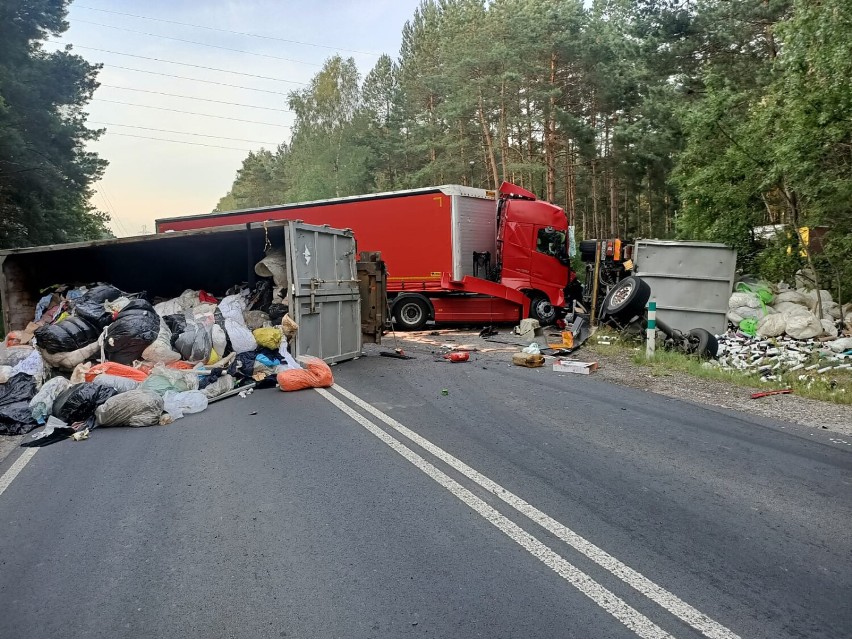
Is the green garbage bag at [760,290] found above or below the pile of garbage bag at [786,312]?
above

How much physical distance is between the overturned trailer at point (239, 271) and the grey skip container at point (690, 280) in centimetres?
577

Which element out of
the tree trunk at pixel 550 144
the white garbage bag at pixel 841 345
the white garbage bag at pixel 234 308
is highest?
the tree trunk at pixel 550 144

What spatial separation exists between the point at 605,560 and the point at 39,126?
21.2 metres

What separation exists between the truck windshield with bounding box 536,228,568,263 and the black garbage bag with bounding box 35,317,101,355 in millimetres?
10487

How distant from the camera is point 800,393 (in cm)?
711

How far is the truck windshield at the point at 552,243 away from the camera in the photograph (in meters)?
15.0

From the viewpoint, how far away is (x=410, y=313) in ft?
50.8

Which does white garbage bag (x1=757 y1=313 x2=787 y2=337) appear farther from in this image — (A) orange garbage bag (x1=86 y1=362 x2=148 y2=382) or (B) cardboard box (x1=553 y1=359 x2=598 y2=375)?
(A) orange garbage bag (x1=86 y1=362 x2=148 y2=382)

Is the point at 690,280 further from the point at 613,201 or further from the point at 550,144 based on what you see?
the point at 613,201

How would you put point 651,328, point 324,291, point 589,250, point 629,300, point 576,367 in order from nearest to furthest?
point 576,367 < point 324,291 < point 651,328 < point 629,300 < point 589,250

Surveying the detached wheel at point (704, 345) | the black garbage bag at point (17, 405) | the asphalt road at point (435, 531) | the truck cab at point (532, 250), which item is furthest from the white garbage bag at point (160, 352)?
the truck cab at point (532, 250)

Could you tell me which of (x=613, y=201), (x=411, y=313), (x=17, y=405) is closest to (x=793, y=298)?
(x=411, y=313)

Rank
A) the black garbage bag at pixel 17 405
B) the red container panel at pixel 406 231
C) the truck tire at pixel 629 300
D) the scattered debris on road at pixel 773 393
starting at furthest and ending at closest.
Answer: the red container panel at pixel 406 231 < the truck tire at pixel 629 300 < the scattered debris on road at pixel 773 393 < the black garbage bag at pixel 17 405

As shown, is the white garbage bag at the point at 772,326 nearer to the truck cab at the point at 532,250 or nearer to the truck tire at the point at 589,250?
the truck tire at the point at 589,250
